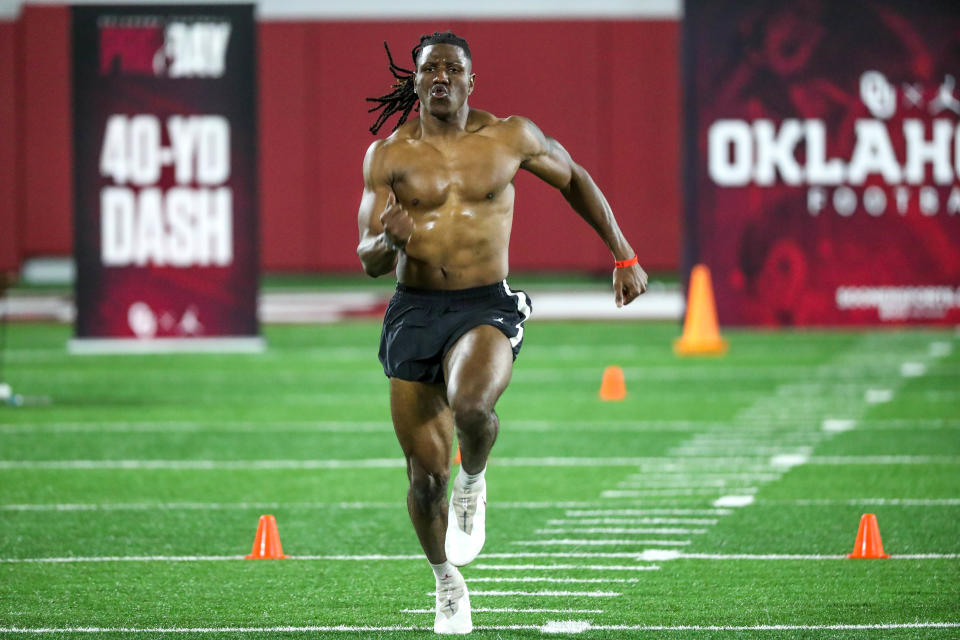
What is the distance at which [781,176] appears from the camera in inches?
705

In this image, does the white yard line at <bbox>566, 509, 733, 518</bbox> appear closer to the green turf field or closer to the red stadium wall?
the green turf field

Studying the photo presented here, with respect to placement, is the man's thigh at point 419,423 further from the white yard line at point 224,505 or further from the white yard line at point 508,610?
the white yard line at point 224,505

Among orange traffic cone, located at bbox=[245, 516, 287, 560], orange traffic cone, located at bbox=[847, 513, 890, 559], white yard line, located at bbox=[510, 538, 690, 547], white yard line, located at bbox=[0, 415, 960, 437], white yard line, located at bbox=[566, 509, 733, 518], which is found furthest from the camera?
white yard line, located at bbox=[0, 415, 960, 437]

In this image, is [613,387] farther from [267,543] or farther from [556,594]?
[556,594]

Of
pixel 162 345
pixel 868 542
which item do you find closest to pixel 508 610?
pixel 868 542

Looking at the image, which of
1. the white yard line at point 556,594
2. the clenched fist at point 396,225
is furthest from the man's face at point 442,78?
the white yard line at point 556,594

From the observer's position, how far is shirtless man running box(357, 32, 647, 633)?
5.76 meters

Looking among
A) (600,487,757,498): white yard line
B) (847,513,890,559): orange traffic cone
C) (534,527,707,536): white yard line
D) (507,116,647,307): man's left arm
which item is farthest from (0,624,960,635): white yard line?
(600,487,757,498): white yard line

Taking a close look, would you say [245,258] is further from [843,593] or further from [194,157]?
[843,593]

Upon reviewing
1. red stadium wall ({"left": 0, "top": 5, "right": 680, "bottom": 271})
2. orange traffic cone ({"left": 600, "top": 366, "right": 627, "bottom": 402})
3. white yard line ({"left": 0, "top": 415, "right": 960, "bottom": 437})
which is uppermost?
red stadium wall ({"left": 0, "top": 5, "right": 680, "bottom": 271})

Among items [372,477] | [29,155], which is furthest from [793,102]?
[29,155]

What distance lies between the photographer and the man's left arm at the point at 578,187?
19.5ft

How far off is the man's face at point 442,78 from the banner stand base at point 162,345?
38.6 ft

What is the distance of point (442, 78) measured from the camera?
578cm
